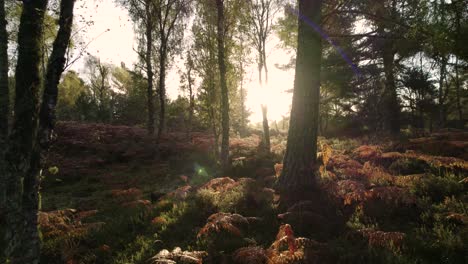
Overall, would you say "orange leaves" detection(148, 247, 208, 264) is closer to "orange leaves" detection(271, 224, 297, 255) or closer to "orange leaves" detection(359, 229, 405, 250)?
"orange leaves" detection(271, 224, 297, 255)

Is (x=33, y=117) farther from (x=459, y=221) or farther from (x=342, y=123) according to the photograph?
(x=342, y=123)

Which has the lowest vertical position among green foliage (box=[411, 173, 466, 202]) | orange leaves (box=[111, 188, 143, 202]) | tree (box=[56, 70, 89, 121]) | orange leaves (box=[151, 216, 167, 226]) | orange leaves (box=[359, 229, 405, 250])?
orange leaves (box=[111, 188, 143, 202])

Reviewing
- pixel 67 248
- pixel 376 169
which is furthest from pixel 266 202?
pixel 67 248

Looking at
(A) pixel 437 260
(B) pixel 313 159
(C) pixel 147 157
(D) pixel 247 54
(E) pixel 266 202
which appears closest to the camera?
(A) pixel 437 260

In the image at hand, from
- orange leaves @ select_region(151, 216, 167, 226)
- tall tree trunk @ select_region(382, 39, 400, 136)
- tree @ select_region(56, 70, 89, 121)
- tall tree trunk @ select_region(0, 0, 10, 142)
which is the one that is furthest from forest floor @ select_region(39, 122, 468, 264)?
tree @ select_region(56, 70, 89, 121)

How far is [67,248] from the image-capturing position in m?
5.67

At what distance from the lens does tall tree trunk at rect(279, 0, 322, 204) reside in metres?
7.39

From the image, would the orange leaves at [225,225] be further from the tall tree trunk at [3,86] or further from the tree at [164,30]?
the tree at [164,30]

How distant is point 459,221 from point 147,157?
612 inches

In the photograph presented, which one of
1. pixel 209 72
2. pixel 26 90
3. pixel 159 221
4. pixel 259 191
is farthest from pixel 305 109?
pixel 209 72

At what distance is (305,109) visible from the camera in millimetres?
7430

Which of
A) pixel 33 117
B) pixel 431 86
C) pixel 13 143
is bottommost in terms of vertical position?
pixel 13 143

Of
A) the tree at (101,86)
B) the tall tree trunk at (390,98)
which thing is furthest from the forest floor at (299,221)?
the tree at (101,86)

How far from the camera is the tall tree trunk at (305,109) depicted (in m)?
7.39
